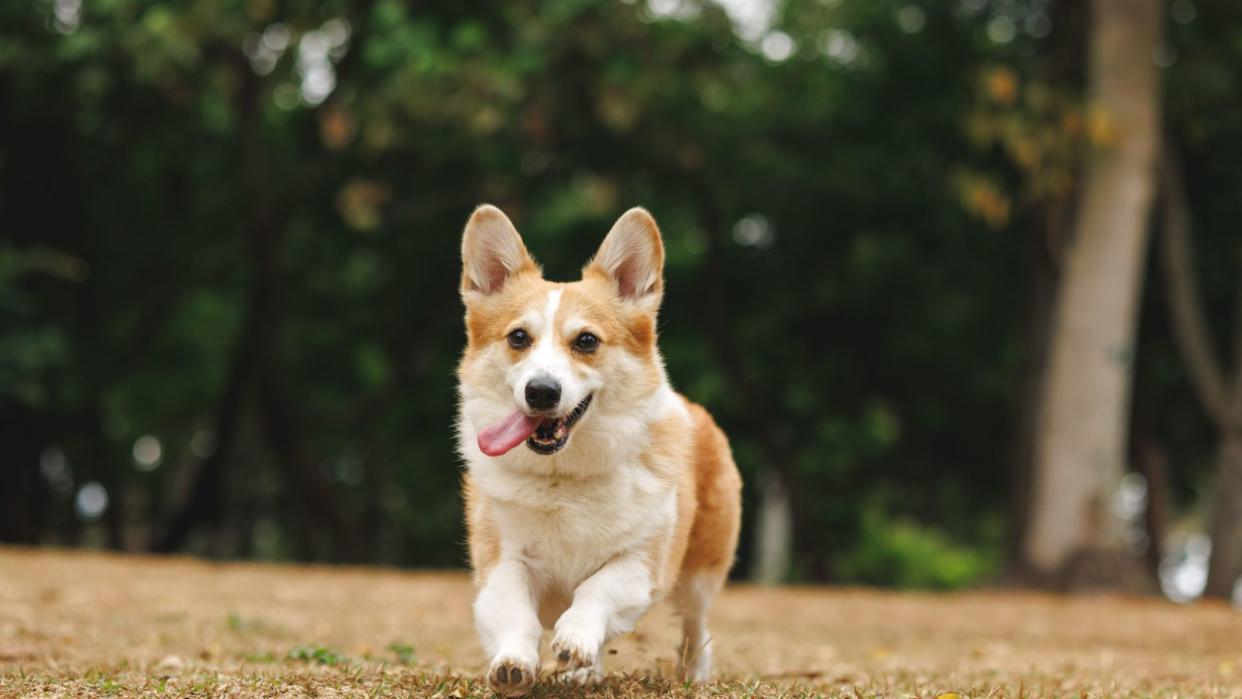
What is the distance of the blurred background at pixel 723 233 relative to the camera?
1566 centimetres

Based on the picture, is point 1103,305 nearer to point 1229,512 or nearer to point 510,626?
point 1229,512

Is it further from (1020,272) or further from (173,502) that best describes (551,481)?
(173,502)

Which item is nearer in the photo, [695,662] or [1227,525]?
[695,662]

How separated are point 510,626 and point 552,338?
105 centimetres

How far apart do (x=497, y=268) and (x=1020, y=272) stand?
17.1 metres

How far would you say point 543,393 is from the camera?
4879 mm

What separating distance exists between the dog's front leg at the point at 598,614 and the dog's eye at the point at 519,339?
87cm

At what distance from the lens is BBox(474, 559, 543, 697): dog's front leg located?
455cm

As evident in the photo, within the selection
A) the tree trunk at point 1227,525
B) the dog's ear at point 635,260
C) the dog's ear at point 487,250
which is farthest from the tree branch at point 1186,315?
the dog's ear at point 487,250

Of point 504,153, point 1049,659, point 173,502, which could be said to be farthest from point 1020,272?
point 173,502

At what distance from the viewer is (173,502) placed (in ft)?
91.4

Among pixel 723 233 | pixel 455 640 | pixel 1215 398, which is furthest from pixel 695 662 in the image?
pixel 723 233

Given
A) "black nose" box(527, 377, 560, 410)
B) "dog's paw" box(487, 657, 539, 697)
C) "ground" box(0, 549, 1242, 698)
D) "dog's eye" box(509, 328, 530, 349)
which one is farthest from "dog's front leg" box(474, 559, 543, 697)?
"dog's eye" box(509, 328, 530, 349)

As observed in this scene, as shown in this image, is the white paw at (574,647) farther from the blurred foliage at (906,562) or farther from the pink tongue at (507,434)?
the blurred foliage at (906,562)
